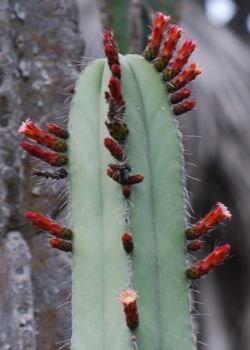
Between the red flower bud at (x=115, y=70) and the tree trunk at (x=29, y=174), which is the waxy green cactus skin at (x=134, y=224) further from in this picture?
the tree trunk at (x=29, y=174)

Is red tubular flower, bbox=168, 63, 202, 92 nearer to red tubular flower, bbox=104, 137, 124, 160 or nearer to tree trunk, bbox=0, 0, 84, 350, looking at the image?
red tubular flower, bbox=104, 137, 124, 160

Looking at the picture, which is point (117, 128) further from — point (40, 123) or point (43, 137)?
point (40, 123)

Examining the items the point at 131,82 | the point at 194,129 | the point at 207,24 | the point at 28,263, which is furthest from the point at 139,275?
the point at 207,24

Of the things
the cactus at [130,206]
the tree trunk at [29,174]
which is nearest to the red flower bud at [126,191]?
the cactus at [130,206]

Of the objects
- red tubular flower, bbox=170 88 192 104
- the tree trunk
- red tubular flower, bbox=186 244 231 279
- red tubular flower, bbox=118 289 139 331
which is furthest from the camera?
the tree trunk

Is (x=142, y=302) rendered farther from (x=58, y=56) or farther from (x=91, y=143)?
(x=58, y=56)

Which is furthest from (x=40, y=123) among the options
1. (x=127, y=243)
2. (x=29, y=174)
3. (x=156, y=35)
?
(x=127, y=243)

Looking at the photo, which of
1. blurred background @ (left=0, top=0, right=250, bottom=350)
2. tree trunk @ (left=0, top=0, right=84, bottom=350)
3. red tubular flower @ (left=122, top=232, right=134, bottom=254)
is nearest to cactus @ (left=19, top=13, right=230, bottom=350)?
red tubular flower @ (left=122, top=232, right=134, bottom=254)
